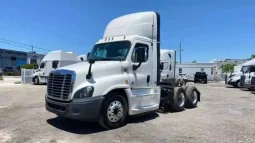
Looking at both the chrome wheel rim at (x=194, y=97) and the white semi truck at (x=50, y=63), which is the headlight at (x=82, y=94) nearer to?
the chrome wheel rim at (x=194, y=97)

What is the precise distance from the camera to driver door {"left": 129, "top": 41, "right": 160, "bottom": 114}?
7105mm

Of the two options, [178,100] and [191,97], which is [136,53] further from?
[191,97]

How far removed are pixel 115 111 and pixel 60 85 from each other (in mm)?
1655

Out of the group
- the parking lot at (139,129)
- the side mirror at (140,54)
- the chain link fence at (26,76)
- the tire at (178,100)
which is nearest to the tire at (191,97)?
the tire at (178,100)

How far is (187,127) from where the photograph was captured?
22.3ft

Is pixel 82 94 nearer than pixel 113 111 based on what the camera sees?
Yes

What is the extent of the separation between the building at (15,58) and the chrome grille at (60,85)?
2795 inches

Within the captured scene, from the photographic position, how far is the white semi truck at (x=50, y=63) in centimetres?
2467

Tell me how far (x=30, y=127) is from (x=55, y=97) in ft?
3.93

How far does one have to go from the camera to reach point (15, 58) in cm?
7606

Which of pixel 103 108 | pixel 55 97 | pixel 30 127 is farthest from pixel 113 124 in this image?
pixel 30 127

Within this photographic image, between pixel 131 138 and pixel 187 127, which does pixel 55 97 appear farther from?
pixel 187 127

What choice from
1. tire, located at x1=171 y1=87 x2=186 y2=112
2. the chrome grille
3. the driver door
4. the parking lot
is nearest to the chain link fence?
the parking lot

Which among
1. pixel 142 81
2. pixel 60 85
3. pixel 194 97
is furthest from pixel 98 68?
pixel 194 97
